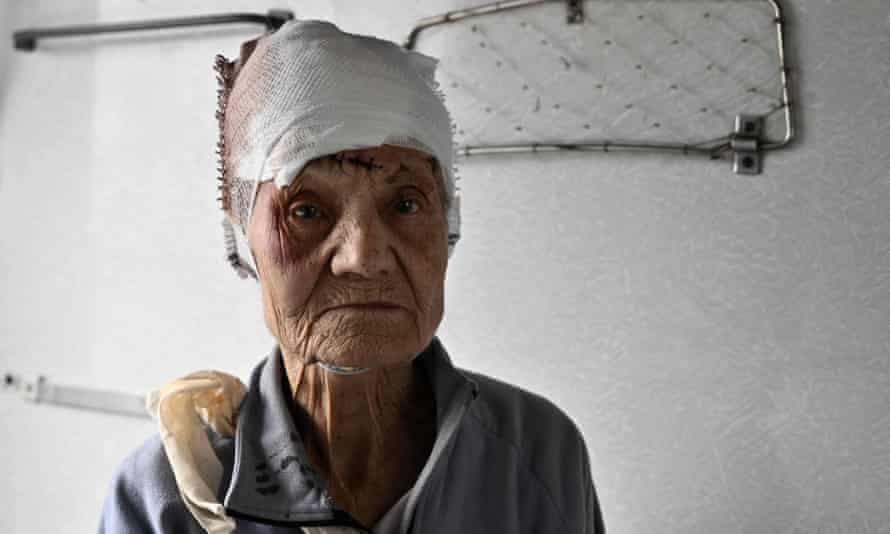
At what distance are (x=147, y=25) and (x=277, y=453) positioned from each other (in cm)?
105

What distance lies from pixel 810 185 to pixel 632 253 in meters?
0.24

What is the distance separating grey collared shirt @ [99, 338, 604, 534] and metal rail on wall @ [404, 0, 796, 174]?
1.35 ft

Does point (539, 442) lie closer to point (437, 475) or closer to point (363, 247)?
point (437, 475)

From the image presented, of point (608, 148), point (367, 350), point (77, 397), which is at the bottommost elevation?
point (77, 397)

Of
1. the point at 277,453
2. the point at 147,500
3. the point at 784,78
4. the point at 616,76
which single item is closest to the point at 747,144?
the point at 784,78

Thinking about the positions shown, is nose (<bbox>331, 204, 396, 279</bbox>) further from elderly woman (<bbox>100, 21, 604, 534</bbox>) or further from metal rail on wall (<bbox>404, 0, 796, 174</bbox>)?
metal rail on wall (<bbox>404, 0, 796, 174</bbox>)

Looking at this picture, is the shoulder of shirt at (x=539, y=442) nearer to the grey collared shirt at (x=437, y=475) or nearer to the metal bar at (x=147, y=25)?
the grey collared shirt at (x=437, y=475)

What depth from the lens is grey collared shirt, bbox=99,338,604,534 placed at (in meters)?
0.96

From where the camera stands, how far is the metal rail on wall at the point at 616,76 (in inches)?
51.3

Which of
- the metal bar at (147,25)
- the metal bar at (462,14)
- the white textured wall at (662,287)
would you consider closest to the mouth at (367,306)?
the white textured wall at (662,287)

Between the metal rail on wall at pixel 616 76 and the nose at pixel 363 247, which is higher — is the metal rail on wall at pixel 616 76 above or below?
above

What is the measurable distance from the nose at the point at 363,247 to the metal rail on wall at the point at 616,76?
53 centimetres

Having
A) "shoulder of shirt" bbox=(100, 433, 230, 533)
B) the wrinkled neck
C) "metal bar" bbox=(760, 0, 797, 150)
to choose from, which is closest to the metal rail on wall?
"metal bar" bbox=(760, 0, 797, 150)

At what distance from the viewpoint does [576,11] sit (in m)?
1.40
